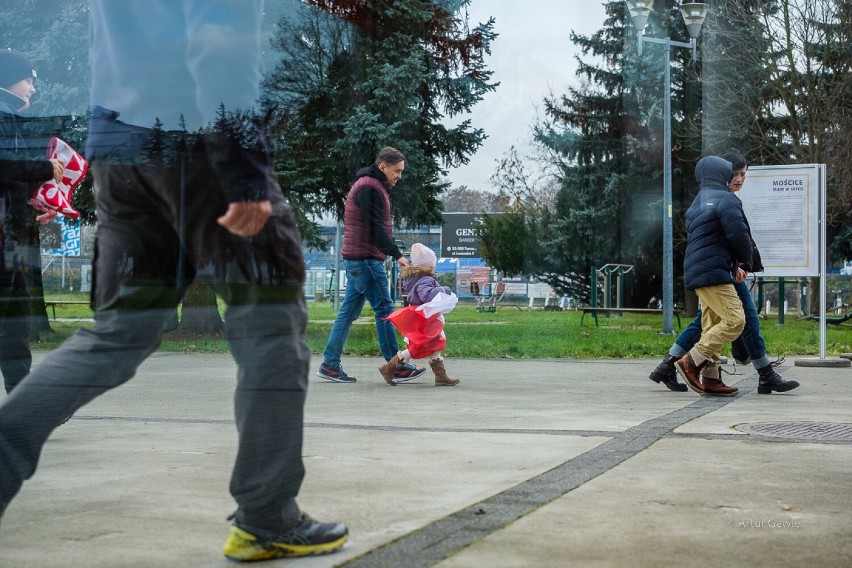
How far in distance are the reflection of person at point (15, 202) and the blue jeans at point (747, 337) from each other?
4.47m

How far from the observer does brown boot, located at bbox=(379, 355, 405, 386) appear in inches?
305

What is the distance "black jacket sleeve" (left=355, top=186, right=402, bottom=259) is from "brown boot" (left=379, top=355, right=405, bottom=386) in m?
0.68

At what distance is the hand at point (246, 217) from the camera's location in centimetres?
245

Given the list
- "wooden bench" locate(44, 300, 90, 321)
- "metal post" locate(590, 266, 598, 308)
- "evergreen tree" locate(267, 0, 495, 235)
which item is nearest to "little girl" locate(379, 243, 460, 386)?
"evergreen tree" locate(267, 0, 495, 235)

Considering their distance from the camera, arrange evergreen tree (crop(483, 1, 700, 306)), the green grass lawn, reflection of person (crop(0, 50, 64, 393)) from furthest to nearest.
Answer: evergreen tree (crop(483, 1, 700, 306)) < the green grass lawn < reflection of person (crop(0, 50, 64, 393))

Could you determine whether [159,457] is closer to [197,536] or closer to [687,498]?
[197,536]

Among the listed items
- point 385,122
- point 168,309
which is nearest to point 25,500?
point 168,309

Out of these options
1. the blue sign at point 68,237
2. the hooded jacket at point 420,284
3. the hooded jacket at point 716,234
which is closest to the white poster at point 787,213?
the hooded jacket at point 716,234

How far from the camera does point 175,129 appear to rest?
102 inches

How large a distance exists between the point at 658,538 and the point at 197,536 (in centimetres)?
110

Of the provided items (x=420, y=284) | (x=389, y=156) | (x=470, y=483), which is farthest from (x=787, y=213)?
(x=470, y=483)

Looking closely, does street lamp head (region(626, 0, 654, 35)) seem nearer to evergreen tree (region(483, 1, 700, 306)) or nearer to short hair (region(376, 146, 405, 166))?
evergreen tree (region(483, 1, 700, 306))

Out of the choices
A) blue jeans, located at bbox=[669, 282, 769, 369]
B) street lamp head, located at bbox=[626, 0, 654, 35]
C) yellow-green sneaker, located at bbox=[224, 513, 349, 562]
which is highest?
street lamp head, located at bbox=[626, 0, 654, 35]

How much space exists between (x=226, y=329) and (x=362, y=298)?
5.57 metres
